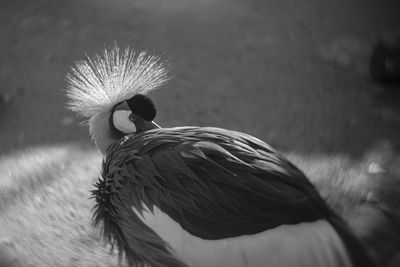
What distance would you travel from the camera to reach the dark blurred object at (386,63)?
9.50 feet

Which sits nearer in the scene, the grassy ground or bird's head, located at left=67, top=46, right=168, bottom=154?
bird's head, located at left=67, top=46, right=168, bottom=154

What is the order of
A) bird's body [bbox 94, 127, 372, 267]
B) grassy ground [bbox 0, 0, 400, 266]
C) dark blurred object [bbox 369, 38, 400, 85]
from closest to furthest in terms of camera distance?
bird's body [bbox 94, 127, 372, 267] < grassy ground [bbox 0, 0, 400, 266] < dark blurred object [bbox 369, 38, 400, 85]

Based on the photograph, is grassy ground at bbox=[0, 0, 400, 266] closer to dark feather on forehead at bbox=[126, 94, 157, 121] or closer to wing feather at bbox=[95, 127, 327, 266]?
wing feather at bbox=[95, 127, 327, 266]

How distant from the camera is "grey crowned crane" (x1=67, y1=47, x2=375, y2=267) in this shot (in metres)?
1.37

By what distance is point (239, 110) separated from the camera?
2.90m

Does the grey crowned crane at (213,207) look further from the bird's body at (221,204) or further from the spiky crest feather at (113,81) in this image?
the spiky crest feather at (113,81)

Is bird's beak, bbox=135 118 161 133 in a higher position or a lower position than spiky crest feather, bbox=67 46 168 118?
lower

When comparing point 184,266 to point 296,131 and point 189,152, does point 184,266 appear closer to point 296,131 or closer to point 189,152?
point 189,152

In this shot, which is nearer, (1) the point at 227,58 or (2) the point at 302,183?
(2) the point at 302,183

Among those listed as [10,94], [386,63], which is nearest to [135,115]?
[10,94]

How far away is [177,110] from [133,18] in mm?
1221

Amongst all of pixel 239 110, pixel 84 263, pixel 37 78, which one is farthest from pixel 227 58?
pixel 84 263

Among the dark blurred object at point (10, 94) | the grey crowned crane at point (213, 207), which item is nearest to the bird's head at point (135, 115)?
the grey crowned crane at point (213, 207)

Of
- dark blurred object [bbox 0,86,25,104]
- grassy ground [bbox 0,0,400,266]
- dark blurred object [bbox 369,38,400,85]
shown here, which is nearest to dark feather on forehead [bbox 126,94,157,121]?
grassy ground [bbox 0,0,400,266]
